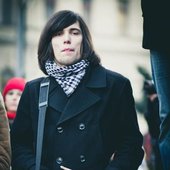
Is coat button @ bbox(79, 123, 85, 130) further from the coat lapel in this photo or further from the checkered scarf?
the checkered scarf

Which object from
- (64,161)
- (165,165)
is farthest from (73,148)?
(165,165)

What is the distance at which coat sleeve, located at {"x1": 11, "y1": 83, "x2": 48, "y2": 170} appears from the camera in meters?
4.43

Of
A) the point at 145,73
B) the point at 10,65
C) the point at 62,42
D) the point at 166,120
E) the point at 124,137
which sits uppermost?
the point at 62,42

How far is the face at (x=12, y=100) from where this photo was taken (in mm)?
6684

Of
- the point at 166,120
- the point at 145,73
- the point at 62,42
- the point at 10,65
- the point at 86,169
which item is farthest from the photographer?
the point at 10,65

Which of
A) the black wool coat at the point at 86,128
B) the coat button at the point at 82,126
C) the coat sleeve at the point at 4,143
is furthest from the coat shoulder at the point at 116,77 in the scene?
the coat sleeve at the point at 4,143

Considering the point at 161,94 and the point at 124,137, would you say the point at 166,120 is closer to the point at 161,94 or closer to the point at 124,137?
the point at 161,94

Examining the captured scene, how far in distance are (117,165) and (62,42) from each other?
0.99 metres

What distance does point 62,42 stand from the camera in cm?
452

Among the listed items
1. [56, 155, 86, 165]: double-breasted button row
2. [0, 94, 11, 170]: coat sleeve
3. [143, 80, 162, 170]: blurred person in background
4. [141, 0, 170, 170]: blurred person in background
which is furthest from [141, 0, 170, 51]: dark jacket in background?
[143, 80, 162, 170]: blurred person in background

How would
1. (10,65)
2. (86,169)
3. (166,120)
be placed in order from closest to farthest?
(166,120)
(86,169)
(10,65)

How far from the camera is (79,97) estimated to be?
14.4ft

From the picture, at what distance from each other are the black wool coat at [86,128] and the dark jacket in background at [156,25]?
649 millimetres

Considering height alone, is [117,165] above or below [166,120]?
below
